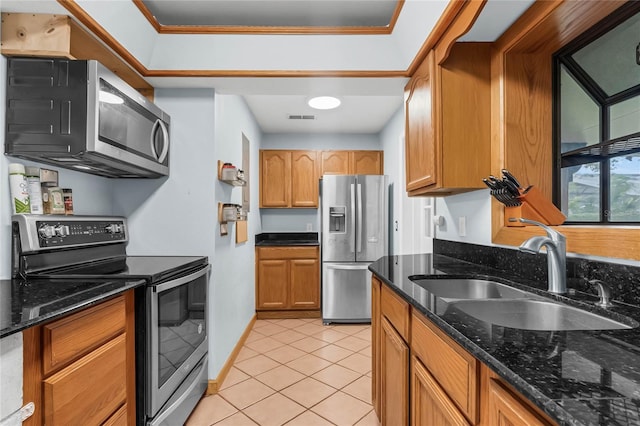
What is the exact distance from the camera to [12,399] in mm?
845

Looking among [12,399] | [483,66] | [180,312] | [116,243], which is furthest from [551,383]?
[116,243]

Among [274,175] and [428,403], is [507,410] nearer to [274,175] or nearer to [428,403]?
[428,403]

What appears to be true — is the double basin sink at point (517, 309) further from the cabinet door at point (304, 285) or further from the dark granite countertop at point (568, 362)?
the cabinet door at point (304, 285)

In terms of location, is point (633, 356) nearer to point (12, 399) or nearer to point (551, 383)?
point (551, 383)

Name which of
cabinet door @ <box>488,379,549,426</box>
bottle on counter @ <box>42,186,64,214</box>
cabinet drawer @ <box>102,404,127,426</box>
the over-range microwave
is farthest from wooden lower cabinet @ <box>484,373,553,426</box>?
bottle on counter @ <box>42,186,64,214</box>

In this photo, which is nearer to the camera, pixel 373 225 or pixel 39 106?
pixel 39 106

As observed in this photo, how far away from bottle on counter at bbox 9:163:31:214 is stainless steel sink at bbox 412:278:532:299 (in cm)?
186

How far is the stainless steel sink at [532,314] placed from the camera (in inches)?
39.9

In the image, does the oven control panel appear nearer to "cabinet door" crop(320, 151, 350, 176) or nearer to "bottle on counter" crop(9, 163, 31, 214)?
"bottle on counter" crop(9, 163, 31, 214)

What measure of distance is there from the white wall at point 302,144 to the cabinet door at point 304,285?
817 millimetres

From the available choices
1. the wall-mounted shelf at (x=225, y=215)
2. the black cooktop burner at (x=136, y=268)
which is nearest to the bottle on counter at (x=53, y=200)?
the black cooktop burner at (x=136, y=268)

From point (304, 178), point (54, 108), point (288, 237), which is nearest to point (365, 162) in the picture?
point (304, 178)

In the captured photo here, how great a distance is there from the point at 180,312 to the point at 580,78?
2.36 metres

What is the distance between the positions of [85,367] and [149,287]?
0.44m
